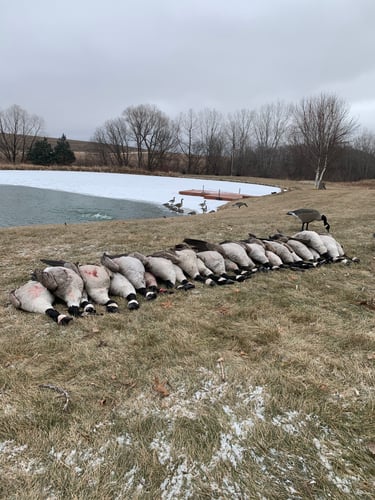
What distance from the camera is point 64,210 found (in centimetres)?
1542

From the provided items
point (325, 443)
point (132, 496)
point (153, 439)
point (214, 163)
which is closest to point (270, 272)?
point (325, 443)

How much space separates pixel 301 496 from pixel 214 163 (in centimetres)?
4762

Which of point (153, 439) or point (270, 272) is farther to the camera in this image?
point (270, 272)

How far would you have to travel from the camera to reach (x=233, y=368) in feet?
6.92

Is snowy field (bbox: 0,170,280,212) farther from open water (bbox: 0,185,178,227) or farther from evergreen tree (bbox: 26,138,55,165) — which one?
evergreen tree (bbox: 26,138,55,165)

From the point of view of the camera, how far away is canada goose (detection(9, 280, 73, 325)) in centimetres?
278

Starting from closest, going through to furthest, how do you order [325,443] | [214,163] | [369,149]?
[325,443] → [369,149] → [214,163]

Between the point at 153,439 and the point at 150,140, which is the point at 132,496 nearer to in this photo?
the point at 153,439

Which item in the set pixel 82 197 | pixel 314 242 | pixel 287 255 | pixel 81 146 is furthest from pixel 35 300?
pixel 81 146

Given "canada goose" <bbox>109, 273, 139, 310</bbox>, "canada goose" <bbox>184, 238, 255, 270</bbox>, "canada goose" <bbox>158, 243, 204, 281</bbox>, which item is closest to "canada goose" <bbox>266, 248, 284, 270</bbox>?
"canada goose" <bbox>184, 238, 255, 270</bbox>

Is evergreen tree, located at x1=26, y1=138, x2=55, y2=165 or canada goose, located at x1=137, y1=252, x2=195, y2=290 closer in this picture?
canada goose, located at x1=137, y1=252, x2=195, y2=290

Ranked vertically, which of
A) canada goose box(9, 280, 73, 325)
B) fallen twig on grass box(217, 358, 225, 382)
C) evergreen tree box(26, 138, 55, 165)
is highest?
evergreen tree box(26, 138, 55, 165)

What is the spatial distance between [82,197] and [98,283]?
19.6 metres

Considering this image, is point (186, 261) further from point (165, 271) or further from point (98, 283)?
point (98, 283)
